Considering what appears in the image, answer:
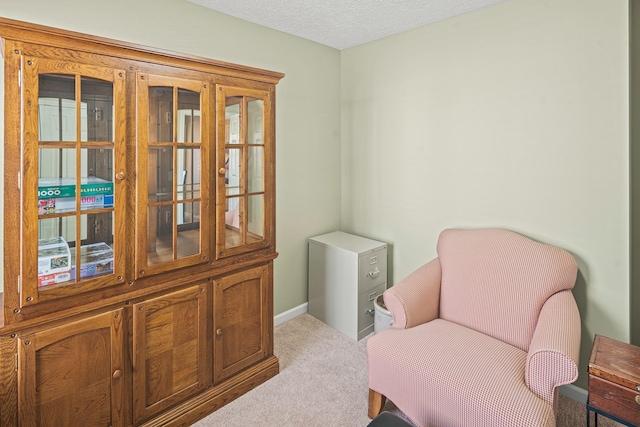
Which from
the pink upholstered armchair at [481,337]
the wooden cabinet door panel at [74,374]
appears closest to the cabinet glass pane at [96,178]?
the wooden cabinet door panel at [74,374]

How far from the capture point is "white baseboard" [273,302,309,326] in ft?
10.5

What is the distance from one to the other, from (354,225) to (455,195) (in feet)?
3.49

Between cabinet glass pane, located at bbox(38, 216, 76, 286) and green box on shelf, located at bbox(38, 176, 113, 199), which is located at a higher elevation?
green box on shelf, located at bbox(38, 176, 113, 199)

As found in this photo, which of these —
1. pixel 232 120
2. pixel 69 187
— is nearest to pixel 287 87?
pixel 232 120

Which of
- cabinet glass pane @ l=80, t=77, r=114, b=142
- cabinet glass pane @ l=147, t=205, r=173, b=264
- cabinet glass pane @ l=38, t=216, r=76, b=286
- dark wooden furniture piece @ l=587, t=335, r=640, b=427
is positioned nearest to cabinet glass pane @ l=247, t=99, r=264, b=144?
cabinet glass pane @ l=147, t=205, r=173, b=264

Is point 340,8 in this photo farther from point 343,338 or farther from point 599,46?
point 343,338

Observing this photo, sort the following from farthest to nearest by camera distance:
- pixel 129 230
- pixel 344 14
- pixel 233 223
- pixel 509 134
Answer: pixel 344 14, pixel 509 134, pixel 233 223, pixel 129 230

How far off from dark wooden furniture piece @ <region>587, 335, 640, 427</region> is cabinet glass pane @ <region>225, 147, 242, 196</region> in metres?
2.01

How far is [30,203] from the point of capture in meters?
1.47

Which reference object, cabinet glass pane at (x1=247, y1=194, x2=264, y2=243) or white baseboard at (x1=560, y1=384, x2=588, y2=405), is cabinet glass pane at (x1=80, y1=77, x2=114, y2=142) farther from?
white baseboard at (x1=560, y1=384, x2=588, y2=405)

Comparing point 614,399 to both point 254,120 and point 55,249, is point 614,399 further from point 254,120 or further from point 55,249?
point 55,249

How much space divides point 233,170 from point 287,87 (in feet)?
4.02

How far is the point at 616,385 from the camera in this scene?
164cm

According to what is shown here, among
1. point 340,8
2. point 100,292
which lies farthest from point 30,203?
point 340,8
